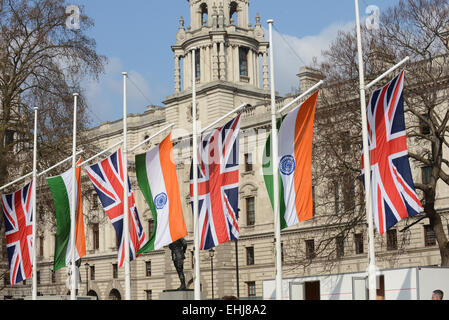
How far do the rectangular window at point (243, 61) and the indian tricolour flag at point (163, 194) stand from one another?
51616 mm

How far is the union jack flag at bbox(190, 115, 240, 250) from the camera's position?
25.4 m

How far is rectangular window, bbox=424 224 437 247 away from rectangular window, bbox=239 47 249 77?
96.0 ft

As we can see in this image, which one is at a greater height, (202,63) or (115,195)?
(202,63)

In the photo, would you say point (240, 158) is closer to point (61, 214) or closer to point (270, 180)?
point (61, 214)

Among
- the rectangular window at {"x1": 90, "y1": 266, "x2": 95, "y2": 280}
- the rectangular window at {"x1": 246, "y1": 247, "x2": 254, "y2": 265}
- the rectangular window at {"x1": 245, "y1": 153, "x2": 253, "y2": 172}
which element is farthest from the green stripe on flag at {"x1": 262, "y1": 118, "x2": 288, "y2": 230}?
the rectangular window at {"x1": 90, "y1": 266, "x2": 95, "y2": 280}

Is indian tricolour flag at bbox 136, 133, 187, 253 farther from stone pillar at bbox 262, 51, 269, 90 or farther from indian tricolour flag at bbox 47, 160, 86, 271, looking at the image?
stone pillar at bbox 262, 51, 269, 90

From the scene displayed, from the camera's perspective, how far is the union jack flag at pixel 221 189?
83.2 feet

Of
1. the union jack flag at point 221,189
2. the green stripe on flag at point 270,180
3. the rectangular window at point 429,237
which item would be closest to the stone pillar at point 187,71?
the rectangular window at point 429,237

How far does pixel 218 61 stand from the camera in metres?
75.8

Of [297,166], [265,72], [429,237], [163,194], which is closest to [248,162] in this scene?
[265,72]

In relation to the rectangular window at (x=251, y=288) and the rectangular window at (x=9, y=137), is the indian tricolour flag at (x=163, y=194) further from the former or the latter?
the rectangular window at (x=251, y=288)

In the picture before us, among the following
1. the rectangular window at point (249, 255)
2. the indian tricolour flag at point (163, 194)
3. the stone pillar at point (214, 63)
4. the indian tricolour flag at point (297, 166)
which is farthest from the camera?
the stone pillar at point (214, 63)

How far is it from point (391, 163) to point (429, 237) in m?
36.0
